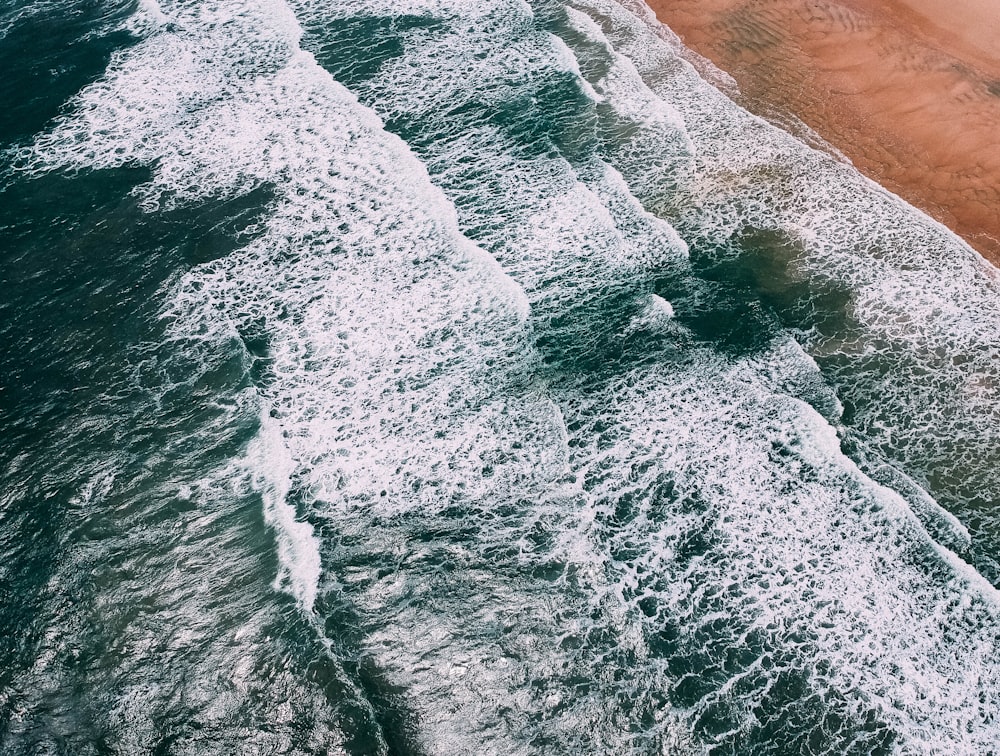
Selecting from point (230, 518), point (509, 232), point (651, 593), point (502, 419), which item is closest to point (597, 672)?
point (651, 593)

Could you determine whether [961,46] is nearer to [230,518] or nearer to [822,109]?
[822,109]

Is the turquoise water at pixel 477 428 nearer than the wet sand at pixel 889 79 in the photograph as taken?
Yes

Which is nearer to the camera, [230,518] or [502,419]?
[230,518]

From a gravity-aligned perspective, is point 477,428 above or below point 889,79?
below

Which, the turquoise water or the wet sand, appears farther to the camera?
the wet sand

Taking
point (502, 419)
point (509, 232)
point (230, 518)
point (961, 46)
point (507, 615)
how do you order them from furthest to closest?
1. point (961, 46)
2. point (509, 232)
3. point (502, 419)
4. point (230, 518)
5. point (507, 615)
